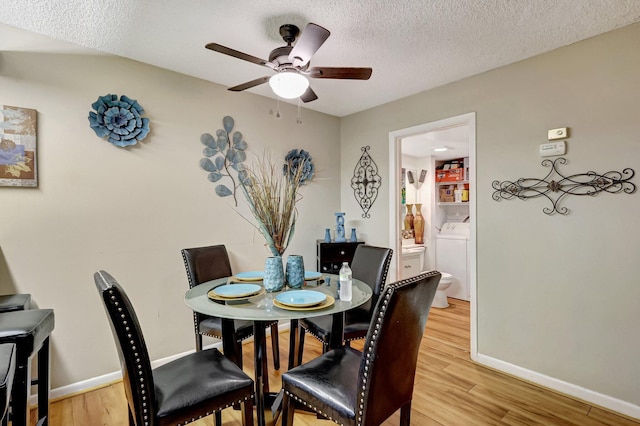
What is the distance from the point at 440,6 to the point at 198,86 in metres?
1.96

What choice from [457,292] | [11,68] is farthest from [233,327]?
[457,292]

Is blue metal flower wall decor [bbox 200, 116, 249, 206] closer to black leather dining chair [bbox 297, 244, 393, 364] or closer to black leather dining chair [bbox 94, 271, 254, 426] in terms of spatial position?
black leather dining chair [bbox 297, 244, 393, 364]

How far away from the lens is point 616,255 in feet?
6.46

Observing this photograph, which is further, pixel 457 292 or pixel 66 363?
pixel 457 292

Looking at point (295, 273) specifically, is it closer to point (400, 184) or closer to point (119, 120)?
point (119, 120)

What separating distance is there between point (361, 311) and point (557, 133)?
A: 6.05 ft

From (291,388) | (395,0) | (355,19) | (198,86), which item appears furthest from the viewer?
(198,86)

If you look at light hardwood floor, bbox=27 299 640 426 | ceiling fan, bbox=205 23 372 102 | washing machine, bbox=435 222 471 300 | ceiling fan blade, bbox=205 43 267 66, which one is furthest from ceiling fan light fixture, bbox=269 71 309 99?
washing machine, bbox=435 222 471 300

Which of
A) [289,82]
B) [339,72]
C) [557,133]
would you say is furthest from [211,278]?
[557,133]

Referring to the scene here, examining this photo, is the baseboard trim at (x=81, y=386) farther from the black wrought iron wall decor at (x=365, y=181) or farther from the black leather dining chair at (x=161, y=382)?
the black wrought iron wall decor at (x=365, y=181)

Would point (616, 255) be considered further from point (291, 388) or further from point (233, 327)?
point (233, 327)

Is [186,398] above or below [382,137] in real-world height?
below

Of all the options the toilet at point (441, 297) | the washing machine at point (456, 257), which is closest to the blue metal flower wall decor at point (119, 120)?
the toilet at point (441, 297)

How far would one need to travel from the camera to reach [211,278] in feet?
7.99
